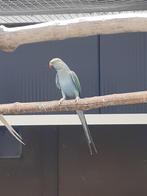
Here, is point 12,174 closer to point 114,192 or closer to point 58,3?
point 114,192

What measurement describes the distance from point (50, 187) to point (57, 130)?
0.45 meters

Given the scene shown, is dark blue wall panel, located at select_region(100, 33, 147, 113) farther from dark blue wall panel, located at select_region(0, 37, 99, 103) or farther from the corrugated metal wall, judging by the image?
the corrugated metal wall

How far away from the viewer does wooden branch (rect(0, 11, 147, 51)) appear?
6.82 ft

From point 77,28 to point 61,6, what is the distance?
1.66 meters

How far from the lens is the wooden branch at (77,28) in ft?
6.82

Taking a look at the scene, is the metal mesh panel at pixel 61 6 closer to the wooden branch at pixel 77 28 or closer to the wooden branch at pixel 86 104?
the wooden branch at pixel 86 104

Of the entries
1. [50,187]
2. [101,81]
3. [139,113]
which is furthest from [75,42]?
[50,187]

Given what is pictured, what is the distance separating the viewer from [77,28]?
2.11 meters

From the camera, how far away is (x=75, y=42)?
14.9ft

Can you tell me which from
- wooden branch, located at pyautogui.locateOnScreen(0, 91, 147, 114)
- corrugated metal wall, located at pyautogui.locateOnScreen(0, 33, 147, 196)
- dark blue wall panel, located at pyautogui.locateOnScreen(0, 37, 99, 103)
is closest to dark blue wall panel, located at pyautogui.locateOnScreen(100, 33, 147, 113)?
dark blue wall panel, located at pyautogui.locateOnScreen(0, 37, 99, 103)

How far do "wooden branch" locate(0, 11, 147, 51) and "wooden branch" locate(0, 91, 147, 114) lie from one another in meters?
0.44

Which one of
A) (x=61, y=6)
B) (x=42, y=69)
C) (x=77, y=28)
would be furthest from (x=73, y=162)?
(x=77, y=28)

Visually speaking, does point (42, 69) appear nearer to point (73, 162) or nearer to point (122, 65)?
point (122, 65)

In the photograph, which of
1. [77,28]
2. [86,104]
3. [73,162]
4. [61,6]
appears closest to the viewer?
[77,28]
